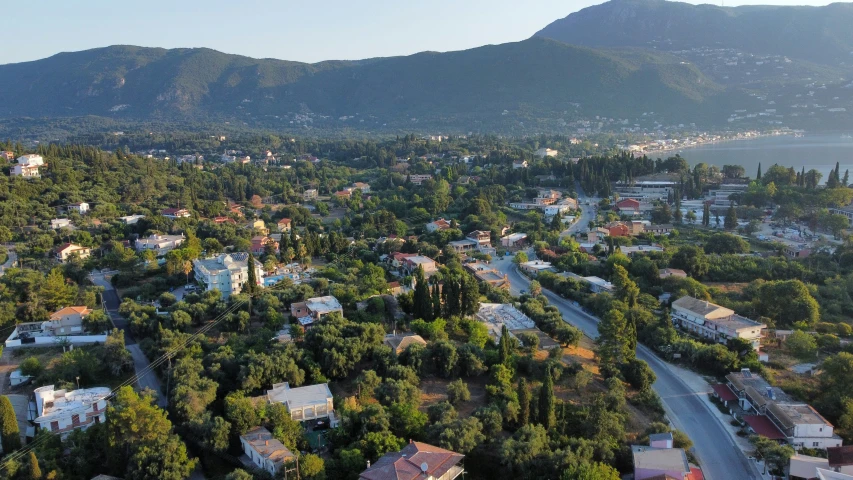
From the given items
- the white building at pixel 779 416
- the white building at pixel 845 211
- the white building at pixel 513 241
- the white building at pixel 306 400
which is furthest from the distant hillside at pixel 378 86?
the white building at pixel 306 400

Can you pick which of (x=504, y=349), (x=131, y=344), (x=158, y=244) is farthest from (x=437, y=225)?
(x=504, y=349)

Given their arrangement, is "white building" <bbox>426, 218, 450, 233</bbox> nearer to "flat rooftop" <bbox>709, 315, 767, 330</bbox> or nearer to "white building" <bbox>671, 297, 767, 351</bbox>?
"white building" <bbox>671, 297, 767, 351</bbox>

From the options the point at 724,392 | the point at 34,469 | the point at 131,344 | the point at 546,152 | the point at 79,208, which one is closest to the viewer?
the point at 34,469

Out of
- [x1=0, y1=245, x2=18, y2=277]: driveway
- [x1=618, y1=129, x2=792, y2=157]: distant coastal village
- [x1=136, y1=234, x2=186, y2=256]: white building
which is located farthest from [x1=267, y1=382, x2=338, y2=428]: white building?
[x1=618, y1=129, x2=792, y2=157]: distant coastal village

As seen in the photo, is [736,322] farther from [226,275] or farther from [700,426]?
[226,275]

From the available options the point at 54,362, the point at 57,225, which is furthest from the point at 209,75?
the point at 54,362

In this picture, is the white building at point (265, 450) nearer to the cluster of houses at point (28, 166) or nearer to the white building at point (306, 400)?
the white building at point (306, 400)

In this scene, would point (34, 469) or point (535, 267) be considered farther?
point (535, 267)

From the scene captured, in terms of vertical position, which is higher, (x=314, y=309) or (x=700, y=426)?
(x=314, y=309)
